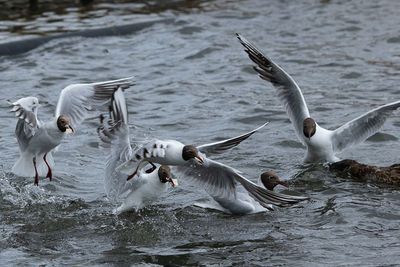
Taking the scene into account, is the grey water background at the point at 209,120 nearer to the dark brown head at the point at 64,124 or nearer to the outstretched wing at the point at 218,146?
the outstretched wing at the point at 218,146

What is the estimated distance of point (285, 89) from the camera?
9766 millimetres

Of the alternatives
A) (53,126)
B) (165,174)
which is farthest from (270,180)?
(53,126)

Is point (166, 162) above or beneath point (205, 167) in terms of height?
above

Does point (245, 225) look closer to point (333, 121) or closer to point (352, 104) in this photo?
point (333, 121)

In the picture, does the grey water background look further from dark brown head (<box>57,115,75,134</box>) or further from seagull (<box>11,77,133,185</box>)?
dark brown head (<box>57,115,75,134</box>)

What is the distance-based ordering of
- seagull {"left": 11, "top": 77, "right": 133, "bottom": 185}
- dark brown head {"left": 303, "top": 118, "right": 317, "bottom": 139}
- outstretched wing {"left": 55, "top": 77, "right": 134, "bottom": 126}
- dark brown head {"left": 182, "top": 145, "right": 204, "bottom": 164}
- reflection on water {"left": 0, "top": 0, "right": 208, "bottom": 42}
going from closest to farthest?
1. dark brown head {"left": 182, "top": 145, "right": 204, "bottom": 164}
2. seagull {"left": 11, "top": 77, "right": 133, "bottom": 185}
3. outstretched wing {"left": 55, "top": 77, "right": 134, "bottom": 126}
4. dark brown head {"left": 303, "top": 118, "right": 317, "bottom": 139}
5. reflection on water {"left": 0, "top": 0, "right": 208, "bottom": 42}

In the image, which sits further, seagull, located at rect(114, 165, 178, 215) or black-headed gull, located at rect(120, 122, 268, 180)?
seagull, located at rect(114, 165, 178, 215)

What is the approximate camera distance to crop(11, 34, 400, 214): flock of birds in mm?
7672

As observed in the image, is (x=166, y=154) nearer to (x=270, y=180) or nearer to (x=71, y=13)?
(x=270, y=180)

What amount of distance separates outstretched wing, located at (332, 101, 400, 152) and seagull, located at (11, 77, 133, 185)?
2.58 meters

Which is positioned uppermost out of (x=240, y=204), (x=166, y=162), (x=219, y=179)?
(x=166, y=162)

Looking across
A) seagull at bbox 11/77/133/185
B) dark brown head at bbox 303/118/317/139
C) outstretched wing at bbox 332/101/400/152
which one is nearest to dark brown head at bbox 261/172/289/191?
dark brown head at bbox 303/118/317/139

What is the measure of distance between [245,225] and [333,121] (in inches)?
160

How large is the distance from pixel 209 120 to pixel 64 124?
148 inches
